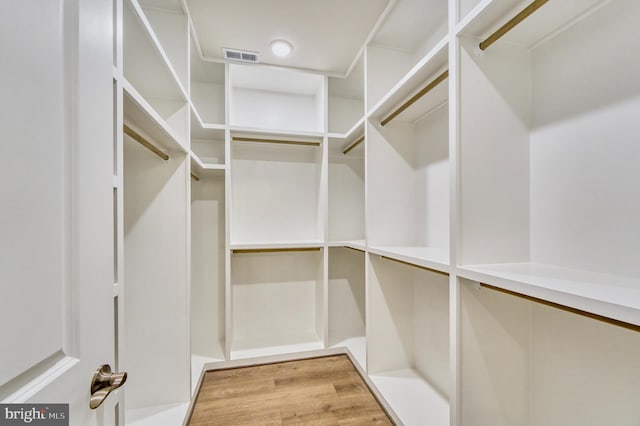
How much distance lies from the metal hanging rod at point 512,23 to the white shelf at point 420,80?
0.45 feet

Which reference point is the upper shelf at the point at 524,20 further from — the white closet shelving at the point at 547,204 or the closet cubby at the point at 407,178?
the closet cubby at the point at 407,178

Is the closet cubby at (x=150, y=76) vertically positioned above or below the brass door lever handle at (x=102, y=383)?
above

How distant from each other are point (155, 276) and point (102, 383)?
1007 mm

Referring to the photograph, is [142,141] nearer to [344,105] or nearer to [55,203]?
[55,203]

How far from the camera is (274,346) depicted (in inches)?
87.8

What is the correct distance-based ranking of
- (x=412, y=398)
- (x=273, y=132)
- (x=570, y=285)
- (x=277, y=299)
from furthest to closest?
A: (x=277, y=299)
(x=273, y=132)
(x=412, y=398)
(x=570, y=285)

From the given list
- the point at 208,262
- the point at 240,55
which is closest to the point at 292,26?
the point at 240,55

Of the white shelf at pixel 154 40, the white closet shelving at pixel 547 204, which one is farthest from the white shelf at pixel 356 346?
the white shelf at pixel 154 40

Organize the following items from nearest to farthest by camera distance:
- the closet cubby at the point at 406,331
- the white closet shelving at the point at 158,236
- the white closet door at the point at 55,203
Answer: the white closet door at the point at 55,203 < the white closet shelving at the point at 158,236 < the closet cubby at the point at 406,331

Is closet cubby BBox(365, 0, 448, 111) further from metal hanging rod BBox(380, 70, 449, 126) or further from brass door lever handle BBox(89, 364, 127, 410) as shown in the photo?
brass door lever handle BBox(89, 364, 127, 410)

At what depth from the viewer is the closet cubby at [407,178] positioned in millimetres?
1621

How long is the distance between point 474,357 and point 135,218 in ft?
5.58

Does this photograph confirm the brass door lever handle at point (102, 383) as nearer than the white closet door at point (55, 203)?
No

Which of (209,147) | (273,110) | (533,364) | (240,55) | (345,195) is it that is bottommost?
(533,364)
